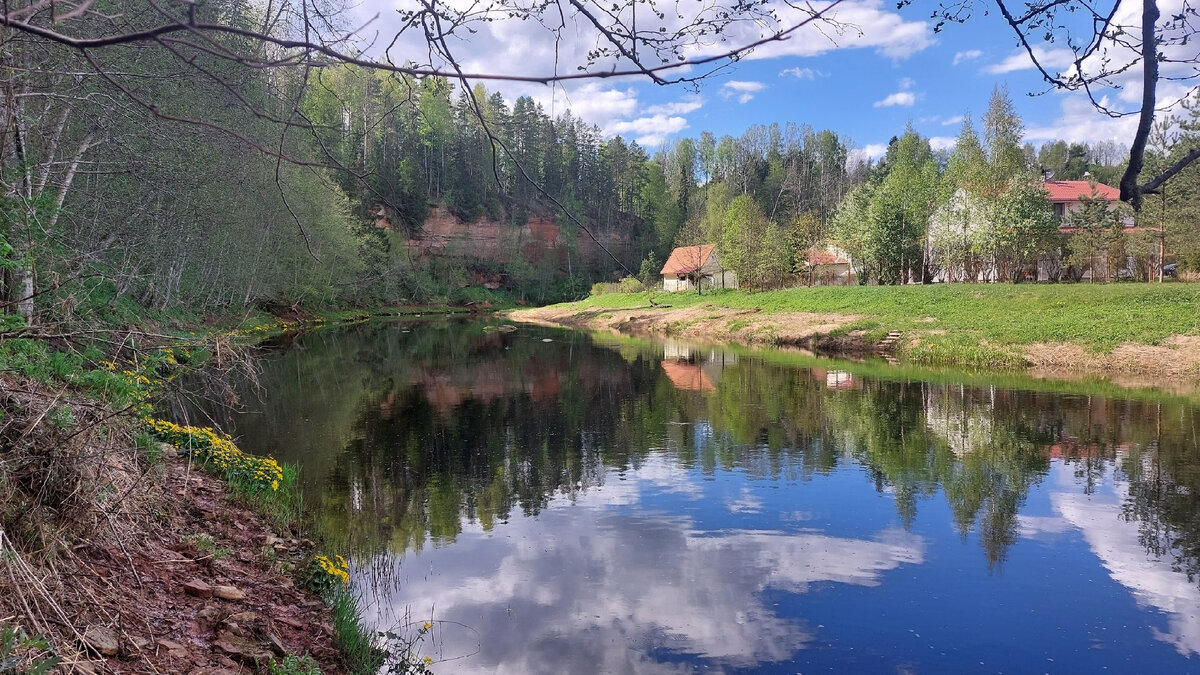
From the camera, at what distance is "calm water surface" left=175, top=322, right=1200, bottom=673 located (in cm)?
626

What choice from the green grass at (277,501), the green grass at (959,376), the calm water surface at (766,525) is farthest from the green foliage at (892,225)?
the green grass at (277,501)

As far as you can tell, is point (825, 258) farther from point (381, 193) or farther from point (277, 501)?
point (381, 193)

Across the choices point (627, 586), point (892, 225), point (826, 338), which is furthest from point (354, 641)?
point (892, 225)

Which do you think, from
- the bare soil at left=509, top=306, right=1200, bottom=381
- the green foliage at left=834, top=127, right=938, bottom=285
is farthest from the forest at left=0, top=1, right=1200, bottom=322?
the bare soil at left=509, top=306, right=1200, bottom=381

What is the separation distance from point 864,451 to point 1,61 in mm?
12651

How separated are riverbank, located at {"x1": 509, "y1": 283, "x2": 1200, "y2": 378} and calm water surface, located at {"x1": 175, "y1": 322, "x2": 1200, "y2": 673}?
563 centimetres

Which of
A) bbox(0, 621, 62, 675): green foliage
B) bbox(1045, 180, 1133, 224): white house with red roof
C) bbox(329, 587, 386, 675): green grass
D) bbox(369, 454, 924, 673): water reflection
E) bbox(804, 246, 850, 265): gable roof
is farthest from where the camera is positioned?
bbox(804, 246, 850, 265): gable roof

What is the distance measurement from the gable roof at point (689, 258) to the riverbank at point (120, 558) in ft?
169

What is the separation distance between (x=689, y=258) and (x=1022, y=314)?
35.6 meters

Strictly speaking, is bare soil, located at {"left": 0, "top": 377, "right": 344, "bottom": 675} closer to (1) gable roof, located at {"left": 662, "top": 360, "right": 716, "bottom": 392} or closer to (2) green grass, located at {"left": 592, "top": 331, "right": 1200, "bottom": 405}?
Answer: (1) gable roof, located at {"left": 662, "top": 360, "right": 716, "bottom": 392}

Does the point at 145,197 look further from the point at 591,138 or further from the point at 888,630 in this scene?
the point at 591,138

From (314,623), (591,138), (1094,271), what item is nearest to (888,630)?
(314,623)

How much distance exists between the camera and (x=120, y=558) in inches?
192

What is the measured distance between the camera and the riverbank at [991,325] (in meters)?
22.0
